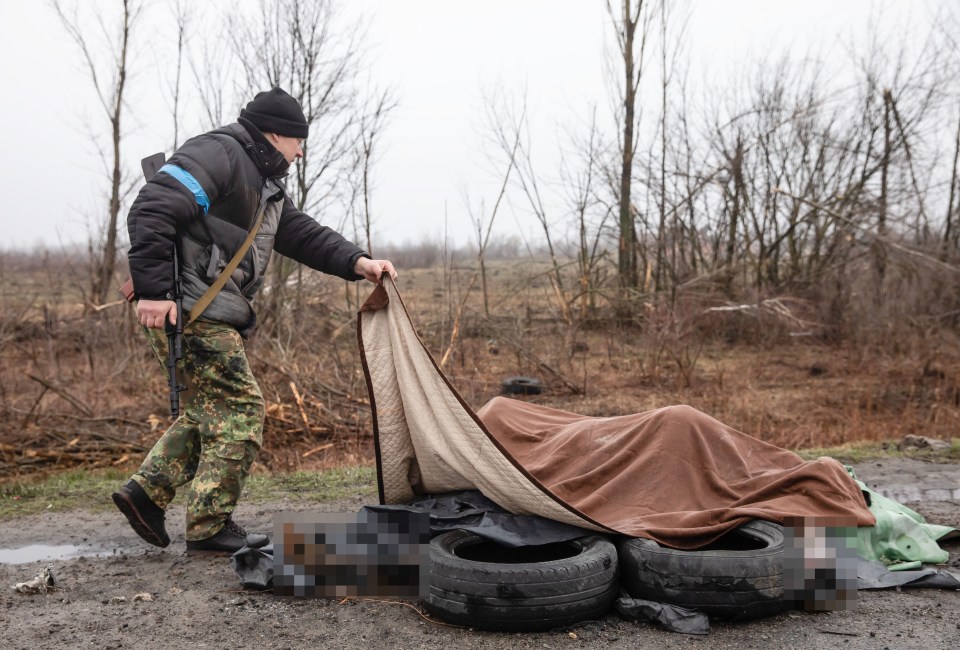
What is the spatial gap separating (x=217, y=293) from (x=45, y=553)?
1960 millimetres

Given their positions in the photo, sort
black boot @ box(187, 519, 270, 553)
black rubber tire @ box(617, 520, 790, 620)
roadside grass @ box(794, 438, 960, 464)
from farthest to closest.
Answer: roadside grass @ box(794, 438, 960, 464), black boot @ box(187, 519, 270, 553), black rubber tire @ box(617, 520, 790, 620)

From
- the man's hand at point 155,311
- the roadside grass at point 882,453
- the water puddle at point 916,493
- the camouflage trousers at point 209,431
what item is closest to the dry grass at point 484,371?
the roadside grass at point 882,453

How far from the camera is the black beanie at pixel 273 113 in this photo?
452 cm

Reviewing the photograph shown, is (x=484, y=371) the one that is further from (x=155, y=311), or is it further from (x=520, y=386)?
(x=155, y=311)

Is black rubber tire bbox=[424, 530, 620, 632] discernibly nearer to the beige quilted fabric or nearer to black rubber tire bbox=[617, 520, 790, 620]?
black rubber tire bbox=[617, 520, 790, 620]

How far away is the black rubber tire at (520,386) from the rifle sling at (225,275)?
6.29 m

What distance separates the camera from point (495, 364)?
11523 millimetres

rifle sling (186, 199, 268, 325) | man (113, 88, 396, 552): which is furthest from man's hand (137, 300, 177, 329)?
rifle sling (186, 199, 268, 325)

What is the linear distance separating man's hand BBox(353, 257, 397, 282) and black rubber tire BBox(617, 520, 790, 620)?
1.88 meters

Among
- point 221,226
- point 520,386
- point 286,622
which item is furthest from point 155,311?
point 520,386

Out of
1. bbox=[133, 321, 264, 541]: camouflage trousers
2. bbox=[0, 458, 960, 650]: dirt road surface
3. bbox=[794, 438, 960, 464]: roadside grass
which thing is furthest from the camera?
bbox=[794, 438, 960, 464]: roadside grass

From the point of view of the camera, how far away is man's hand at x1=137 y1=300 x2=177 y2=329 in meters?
4.05

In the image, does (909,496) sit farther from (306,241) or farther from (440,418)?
(306,241)

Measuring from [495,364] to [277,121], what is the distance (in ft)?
24.0
